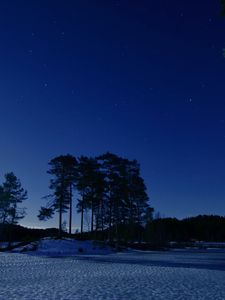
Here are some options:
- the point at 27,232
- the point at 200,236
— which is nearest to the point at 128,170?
the point at 27,232

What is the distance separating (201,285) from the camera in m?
13.9

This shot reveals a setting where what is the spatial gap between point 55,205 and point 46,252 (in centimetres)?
891

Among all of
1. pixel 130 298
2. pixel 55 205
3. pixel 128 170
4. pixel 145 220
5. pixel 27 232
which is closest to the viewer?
pixel 130 298

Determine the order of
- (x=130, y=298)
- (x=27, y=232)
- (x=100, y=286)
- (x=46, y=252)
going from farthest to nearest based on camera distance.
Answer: (x=27, y=232)
(x=46, y=252)
(x=100, y=286)
(x=130, y=298)

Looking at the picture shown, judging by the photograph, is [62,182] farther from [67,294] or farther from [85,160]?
[67,294]

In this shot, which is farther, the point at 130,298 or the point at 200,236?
the point at 200,236

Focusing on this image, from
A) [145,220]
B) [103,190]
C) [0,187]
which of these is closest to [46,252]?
[103,190]

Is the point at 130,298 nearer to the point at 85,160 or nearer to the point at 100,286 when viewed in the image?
the point at 100,286

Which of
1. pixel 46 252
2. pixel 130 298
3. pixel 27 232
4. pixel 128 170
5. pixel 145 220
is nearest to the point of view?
pixel 130 298

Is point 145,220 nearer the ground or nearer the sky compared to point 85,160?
nearer the ground

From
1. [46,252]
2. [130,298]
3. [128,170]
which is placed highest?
[128,170]

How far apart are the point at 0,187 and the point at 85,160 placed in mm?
13654

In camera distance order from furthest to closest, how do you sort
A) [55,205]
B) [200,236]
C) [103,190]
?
[200,236]
[103,190]
[55,205]

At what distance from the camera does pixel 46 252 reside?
39344 millimetres
